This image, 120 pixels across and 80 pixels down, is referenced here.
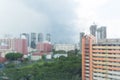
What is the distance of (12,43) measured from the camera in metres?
28.5

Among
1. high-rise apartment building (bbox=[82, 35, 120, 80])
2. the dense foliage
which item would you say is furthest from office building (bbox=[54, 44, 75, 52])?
high-rise apartment building (bbox=[82, 35, 120, 80])

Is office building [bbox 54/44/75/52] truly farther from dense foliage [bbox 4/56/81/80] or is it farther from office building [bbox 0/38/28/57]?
dense foliage [bbox 4/56/81/80]

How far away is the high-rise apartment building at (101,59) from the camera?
10.4 meters

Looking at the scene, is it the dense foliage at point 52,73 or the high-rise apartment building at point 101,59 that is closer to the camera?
the high-rise apartment building at point 101,59

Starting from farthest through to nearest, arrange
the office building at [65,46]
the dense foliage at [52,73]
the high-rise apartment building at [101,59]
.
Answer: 1. the office building at [65,46]
2. the dense foliage at [52,73]
3. the high-rise apartment building at [101,59]

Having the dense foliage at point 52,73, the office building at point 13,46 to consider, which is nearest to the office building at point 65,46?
the office building at point 13,46

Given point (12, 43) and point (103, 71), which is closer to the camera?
point (103, 71)

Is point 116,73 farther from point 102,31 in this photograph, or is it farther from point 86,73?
point 102,31

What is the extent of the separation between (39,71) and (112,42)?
4142 millimetres

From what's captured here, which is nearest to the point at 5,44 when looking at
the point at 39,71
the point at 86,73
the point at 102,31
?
the point at 102,31

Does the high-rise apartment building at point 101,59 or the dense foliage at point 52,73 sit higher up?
the high-rise apartment building at point 101,59

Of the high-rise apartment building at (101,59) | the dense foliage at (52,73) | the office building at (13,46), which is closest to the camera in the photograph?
the high-rise apartment building at (101,59)

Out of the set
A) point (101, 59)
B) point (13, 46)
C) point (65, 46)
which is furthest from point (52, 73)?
point (65, 46)

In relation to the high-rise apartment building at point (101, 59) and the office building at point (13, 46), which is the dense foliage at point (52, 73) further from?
the office building at point (13, 46)
